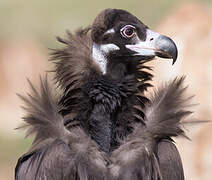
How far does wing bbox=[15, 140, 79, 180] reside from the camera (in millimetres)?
4359

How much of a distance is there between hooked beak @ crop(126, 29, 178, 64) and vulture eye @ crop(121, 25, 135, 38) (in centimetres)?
6

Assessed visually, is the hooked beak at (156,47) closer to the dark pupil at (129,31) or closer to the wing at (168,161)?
the dark pupil at (129,31)

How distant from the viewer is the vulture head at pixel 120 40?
15.4ft

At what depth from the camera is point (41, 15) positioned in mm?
9375

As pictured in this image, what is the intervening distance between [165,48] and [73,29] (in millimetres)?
4145

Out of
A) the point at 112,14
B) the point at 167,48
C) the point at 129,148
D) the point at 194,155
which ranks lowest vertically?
the point at 194,155

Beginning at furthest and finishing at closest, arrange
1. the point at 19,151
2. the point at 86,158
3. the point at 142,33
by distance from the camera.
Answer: the point at 19,151 < the point at 142,33 < the point at 86,158

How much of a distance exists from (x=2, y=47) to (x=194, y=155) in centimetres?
278

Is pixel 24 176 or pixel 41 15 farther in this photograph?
pixel 41 15

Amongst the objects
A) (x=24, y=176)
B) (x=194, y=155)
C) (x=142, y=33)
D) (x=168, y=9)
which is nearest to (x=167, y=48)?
(x=142, y=33)

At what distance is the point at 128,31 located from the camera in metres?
4.69

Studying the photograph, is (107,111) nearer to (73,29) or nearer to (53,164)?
(53,164)

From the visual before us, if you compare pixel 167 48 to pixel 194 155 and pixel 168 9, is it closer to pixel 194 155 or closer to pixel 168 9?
pixel 194 155

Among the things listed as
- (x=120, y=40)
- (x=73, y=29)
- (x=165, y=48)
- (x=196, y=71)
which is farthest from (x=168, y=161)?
(x=73, y=29)
